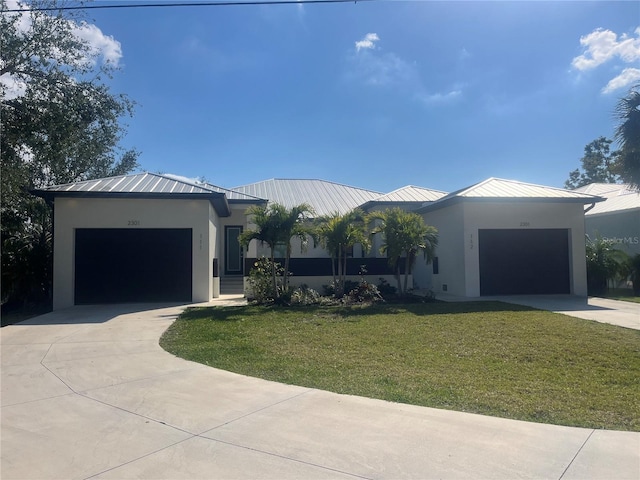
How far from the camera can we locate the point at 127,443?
414 cm

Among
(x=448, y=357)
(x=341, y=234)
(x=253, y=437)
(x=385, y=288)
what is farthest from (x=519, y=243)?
(x=253, y=437)

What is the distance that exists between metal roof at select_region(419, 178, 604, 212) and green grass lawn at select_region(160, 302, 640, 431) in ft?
16.0

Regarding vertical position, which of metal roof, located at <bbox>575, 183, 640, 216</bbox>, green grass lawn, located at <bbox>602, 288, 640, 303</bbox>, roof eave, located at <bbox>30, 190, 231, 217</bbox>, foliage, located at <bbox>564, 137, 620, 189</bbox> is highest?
foliage, located at <bbox>564, 137, 620, 189</bbox>

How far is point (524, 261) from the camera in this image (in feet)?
52.7

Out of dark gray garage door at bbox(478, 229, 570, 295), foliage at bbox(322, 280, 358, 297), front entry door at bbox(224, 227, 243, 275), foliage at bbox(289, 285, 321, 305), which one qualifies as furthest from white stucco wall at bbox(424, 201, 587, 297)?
front entry door at bbox(224, 227, 243, 275)

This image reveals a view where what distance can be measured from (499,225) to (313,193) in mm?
12885

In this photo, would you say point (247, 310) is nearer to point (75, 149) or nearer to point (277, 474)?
point (277, 474)

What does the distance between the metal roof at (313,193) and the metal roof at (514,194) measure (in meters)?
7.78

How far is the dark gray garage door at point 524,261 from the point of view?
15.9 meters

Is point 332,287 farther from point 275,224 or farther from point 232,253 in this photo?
point 232,253

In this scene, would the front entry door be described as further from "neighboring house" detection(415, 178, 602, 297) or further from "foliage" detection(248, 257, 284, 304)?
"neighboring house" detection(415, 178, 602, 297)

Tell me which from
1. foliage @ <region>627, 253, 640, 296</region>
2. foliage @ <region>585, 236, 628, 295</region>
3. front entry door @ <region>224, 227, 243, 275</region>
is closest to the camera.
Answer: foliage @ <region>627, 253, 640, 296</region>

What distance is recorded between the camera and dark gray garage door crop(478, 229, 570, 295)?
626 inches

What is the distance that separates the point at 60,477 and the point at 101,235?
1224 centimetres
